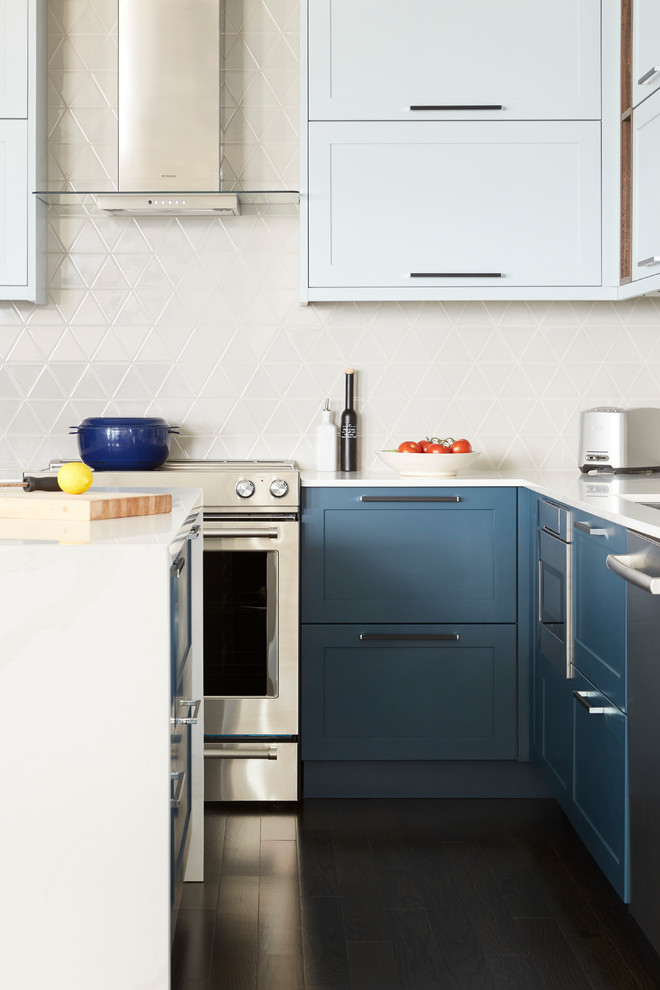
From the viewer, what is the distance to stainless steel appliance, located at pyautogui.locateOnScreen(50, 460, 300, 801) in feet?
9.00

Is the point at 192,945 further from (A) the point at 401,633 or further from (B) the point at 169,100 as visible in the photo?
(B) the point at 169,100

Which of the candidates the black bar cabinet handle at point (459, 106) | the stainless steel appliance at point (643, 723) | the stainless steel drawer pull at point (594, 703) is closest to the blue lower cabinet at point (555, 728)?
the stainless steel drawer pull at point (594, 703)

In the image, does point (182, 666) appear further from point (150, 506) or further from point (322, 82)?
point (322, 82)

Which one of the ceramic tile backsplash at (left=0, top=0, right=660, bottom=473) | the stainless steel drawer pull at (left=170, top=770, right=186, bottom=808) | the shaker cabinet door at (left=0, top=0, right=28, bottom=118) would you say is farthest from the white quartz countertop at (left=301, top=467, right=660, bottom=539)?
the shaker cabinet door at (left=0, top=0, right=28, bottom=118)

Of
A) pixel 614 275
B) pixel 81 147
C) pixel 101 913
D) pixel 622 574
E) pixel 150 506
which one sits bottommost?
pixel 101 913

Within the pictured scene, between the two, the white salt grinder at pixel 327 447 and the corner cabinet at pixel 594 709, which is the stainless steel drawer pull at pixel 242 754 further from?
the white salt grinder at pixel 327 447

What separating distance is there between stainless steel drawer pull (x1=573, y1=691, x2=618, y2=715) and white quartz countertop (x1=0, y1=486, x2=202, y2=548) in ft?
3.38

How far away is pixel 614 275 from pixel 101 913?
2.48 meters

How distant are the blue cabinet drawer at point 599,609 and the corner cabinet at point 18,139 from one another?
1.92 metres

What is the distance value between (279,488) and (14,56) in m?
1.64

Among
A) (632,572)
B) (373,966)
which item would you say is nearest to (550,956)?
(373,966)

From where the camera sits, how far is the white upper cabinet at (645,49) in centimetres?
274

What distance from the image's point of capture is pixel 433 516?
281cm

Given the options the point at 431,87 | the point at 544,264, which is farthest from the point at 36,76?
the point at 544,264
